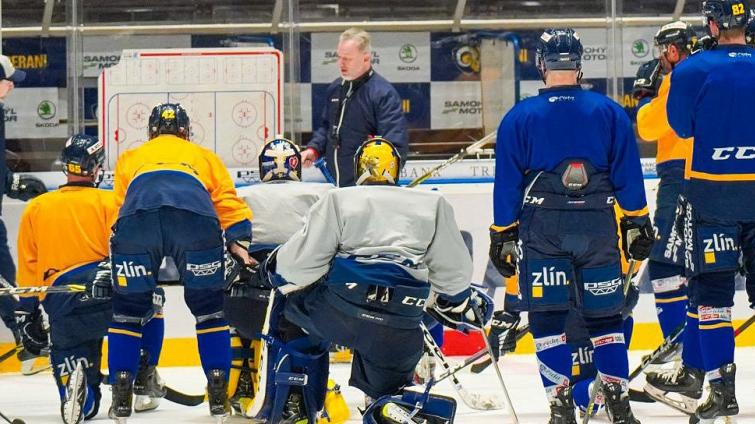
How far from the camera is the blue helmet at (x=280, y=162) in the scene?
17.9ft

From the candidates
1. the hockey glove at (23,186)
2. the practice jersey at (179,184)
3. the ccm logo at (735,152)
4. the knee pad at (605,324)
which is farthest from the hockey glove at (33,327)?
the ccm logo at (735,152)

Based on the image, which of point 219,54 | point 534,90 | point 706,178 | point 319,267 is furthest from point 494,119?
point 319,267

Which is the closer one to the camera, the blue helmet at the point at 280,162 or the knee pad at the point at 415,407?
the knee pad at the point at 415,407

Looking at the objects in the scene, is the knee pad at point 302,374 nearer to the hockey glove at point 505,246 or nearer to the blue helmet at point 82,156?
A: the hockey glove at point 505,246

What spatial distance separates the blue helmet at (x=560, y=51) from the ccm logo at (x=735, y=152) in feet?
1.72

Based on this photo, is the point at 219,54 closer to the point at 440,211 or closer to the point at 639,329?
the point at 639,329

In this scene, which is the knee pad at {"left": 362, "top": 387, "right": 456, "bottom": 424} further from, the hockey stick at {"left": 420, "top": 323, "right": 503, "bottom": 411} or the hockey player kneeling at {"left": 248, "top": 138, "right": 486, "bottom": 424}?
the hockey stick at {"left": 420, "top": 323, "right": 503, "bottom": 411}

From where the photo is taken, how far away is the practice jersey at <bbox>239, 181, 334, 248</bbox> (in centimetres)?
543

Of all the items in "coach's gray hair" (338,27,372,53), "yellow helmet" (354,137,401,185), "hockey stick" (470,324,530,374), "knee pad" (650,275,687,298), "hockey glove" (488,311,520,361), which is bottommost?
"hockey stick" (470,324,530,374)

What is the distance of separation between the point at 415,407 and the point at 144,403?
1.88 meters

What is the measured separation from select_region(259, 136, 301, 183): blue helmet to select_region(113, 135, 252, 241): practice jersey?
0.18 meters

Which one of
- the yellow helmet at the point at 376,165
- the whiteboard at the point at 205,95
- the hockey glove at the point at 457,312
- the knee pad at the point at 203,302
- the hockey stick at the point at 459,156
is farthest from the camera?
the whiteboard at the point at 205,95

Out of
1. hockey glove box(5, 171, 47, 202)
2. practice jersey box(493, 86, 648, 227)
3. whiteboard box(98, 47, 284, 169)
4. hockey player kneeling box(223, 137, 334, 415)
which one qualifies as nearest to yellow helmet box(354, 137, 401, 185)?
practice jersey box(493, 86, 648, 227)

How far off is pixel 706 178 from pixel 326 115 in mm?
2740
